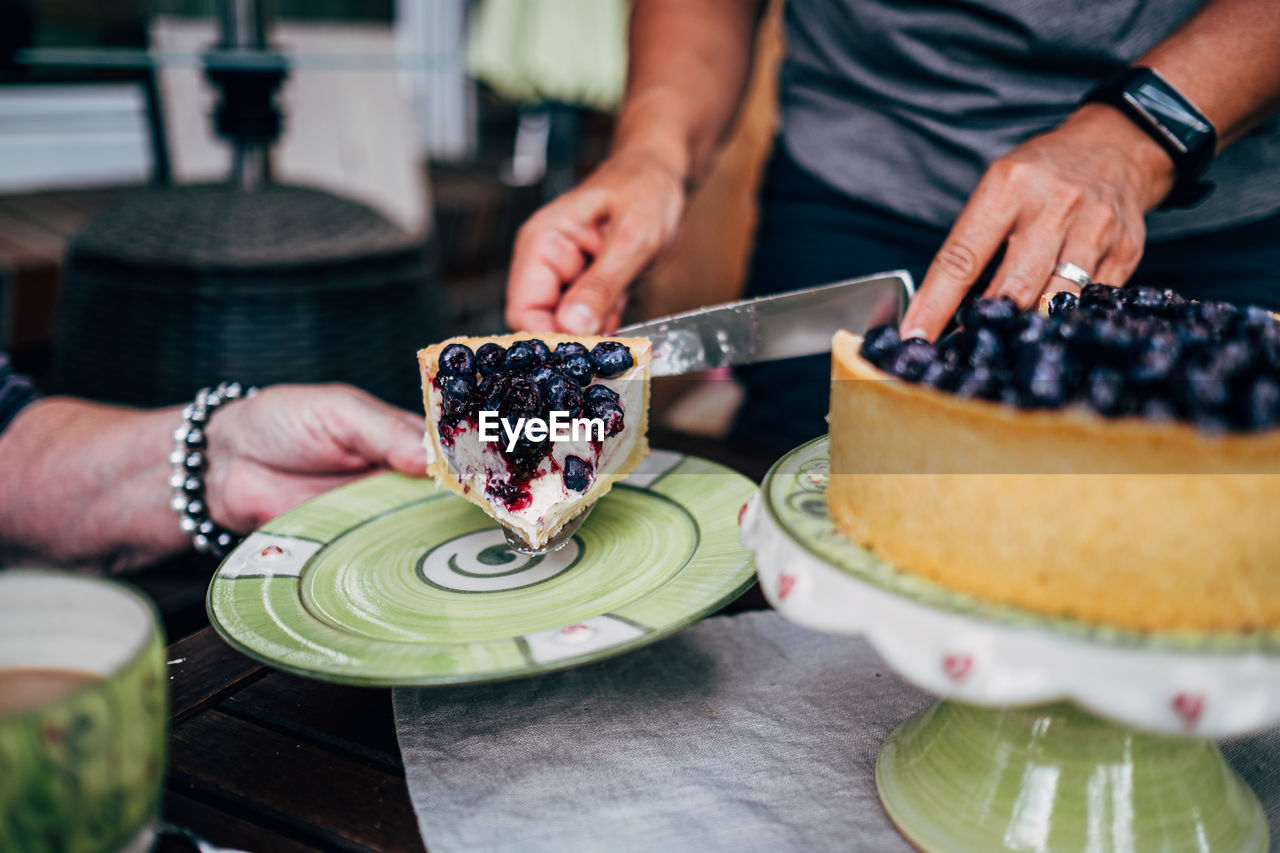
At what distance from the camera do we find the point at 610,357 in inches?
33.6

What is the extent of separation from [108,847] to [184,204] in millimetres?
1717

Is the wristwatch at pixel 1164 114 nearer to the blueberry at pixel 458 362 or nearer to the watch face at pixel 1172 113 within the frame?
the watch face at pixel 1172 113

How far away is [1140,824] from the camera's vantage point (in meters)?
0.56

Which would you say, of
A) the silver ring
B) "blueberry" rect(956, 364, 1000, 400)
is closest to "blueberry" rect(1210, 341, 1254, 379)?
"blueberry" rect(956, 364, 1000, 400)

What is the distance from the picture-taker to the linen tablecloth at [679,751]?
614mm

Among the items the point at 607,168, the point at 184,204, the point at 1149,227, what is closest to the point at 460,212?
the point at 184,204

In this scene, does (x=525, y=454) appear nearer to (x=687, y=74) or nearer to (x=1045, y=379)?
(x=1045, y=379)

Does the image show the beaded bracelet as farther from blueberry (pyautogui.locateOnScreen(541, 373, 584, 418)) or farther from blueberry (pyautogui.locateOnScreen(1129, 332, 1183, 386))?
blueberry (pyautogui.locateOnScreen(1129, 332, 1183, 386))

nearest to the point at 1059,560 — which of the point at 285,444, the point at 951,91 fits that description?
the point at 285,444

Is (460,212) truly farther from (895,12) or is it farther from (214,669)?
(214,669)

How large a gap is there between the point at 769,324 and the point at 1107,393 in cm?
57

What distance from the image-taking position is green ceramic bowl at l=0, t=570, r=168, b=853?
Answer: 0.43m

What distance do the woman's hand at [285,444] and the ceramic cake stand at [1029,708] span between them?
530 mm

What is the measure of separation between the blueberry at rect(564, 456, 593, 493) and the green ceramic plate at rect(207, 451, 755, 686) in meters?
0.06
